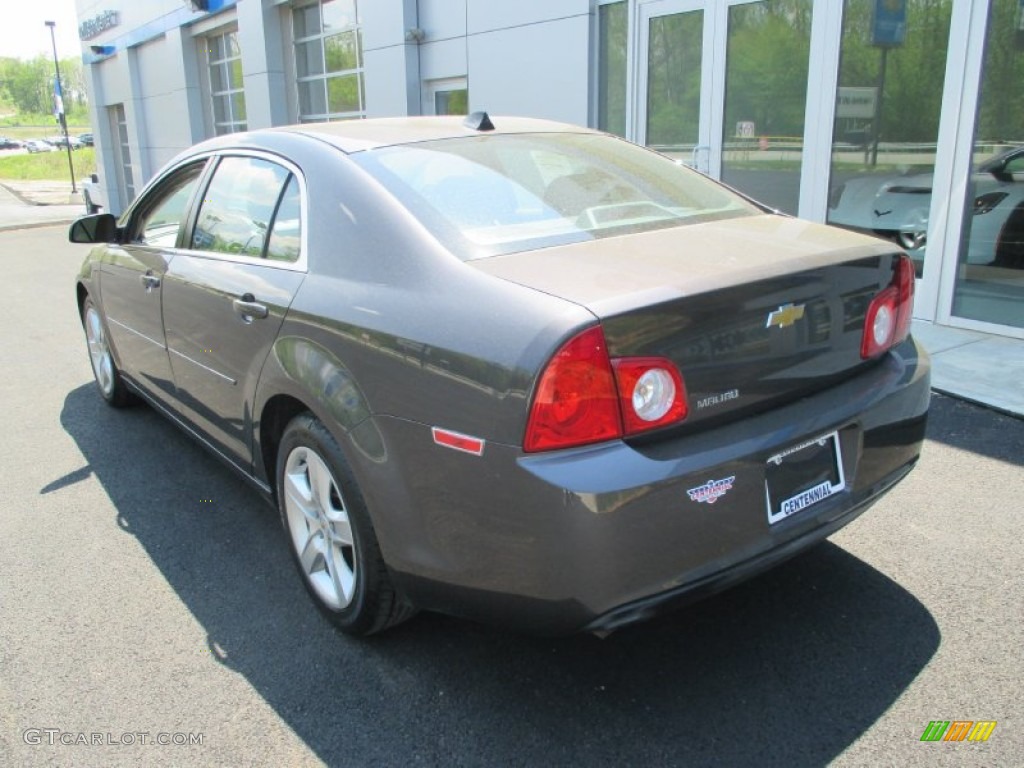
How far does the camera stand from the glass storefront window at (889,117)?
21.0ft

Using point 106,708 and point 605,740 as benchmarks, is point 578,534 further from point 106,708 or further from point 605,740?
point 106,708

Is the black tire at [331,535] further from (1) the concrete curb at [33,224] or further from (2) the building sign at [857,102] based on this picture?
(1) the concrete curb at [33,224]

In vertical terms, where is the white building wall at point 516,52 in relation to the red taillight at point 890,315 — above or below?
above

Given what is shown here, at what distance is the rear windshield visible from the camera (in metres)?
Answer: 2.63

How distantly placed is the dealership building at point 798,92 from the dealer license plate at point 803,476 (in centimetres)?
450

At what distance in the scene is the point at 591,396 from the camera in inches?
81.8

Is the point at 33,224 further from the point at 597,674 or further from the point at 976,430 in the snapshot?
the point at 597,674

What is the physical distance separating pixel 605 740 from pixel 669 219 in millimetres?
1649

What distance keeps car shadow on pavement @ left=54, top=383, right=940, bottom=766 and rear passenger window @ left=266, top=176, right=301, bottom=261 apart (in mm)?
1220

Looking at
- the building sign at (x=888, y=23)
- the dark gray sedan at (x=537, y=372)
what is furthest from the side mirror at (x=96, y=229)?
the building sign at (x=888, y=23)

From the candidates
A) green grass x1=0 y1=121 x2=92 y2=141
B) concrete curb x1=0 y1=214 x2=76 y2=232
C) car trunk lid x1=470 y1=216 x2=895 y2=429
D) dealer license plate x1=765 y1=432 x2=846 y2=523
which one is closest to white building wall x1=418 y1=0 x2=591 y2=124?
car trunk lid x1=470 y1=216 x2=895 y2=429

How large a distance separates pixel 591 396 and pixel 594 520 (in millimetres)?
296

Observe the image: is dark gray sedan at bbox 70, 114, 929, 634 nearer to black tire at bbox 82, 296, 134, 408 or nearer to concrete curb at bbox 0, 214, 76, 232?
black tire at bbox 82, 296, 134, 408

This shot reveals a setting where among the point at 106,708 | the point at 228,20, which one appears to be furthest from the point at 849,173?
the point at 228,20
